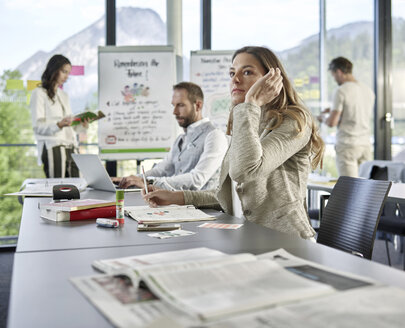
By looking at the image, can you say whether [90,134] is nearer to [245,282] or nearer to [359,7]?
[359,7]

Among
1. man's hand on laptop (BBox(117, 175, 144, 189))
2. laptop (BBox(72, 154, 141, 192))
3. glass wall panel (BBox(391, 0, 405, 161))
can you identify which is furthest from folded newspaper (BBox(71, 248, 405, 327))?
glass wall panel (BBox(391, 0, 405, 161))

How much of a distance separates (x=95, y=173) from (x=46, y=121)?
75.3 inches

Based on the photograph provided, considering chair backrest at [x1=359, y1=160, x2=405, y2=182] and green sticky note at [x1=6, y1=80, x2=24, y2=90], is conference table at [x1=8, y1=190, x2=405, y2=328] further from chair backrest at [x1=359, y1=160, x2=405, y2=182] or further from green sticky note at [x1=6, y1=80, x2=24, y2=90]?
green sticky note at [x1=6, y1=80, x2=24, y2=90]

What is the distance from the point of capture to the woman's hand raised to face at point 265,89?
198 cm

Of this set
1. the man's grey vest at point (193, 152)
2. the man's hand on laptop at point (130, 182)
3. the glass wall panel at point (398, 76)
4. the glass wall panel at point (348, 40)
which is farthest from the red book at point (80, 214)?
the glass wall panel at point (398, 76)

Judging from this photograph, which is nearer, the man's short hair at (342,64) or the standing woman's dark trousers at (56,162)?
the standing woman's dark trousers at (56,162)

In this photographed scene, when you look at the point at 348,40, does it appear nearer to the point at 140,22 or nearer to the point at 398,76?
the point at 398,76

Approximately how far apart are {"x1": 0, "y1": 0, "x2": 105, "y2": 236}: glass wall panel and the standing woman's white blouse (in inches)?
12.5

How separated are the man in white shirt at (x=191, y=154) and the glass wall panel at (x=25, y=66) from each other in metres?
1.68

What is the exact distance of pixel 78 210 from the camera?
185 centimetres

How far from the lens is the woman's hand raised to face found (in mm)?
1980

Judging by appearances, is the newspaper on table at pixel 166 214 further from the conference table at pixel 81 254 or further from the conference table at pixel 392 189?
the conference table at pixel 392 189

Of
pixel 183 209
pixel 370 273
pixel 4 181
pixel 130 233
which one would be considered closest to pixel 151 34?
pixel 4 181

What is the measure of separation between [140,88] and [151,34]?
0.72m
